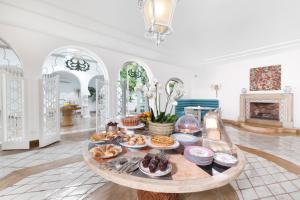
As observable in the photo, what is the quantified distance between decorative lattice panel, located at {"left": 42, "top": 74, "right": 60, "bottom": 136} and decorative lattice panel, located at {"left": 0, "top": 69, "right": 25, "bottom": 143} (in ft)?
1.38

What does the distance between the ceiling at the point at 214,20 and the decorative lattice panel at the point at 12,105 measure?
5.97 feet

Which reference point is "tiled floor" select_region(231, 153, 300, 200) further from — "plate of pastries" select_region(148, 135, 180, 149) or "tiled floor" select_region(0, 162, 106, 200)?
"tiled floor" select_region(0, 162, 106, 200)

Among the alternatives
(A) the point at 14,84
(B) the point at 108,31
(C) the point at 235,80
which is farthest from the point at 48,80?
(C) the point at 235,80

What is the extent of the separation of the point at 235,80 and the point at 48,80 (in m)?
7.45

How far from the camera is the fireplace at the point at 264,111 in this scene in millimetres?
5602

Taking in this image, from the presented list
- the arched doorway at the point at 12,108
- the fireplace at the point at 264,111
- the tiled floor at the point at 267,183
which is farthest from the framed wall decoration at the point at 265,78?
the arched doorway at the point at 12,108

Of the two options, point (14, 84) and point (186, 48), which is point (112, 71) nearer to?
point (14, 84)

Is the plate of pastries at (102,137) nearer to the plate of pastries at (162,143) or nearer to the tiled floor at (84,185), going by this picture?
the plate of pastries at (162,143)

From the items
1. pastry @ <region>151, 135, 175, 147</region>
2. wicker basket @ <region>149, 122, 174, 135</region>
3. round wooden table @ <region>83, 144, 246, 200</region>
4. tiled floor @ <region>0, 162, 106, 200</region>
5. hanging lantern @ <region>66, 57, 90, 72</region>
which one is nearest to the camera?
round wooden table @ <region>83, 144, 246, 200</region>

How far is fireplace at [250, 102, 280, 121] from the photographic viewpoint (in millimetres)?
5602

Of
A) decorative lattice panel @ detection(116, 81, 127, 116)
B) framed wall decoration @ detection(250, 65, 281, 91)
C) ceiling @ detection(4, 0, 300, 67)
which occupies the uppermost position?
ceiling @ detection(4, 0, 300, 67)

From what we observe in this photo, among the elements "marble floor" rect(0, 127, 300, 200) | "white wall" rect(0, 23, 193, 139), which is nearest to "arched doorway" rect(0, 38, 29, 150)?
"white wall" rect(0, 23, 193, 139)

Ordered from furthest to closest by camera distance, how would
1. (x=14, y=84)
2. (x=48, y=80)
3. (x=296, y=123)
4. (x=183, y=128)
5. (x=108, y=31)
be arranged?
(x=296, y=123), (x=108, y=31), (x=48, y=80), (x=14, y=84), (x=183, y=128)

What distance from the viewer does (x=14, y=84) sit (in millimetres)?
3178
